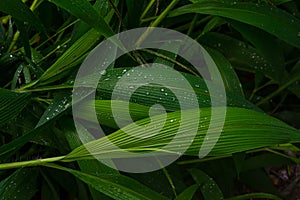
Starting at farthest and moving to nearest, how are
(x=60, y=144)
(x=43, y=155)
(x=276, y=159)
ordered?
1. (x=276, y=159)
2. (x=43, y=155)
3. (x=60, y=144)

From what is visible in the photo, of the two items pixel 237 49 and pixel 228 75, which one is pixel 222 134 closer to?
pixel 228 75

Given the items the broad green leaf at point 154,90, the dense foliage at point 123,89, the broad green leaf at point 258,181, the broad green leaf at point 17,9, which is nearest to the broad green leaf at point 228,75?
the dense foliage at point 123,89

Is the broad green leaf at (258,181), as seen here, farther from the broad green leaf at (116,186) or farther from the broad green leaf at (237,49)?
the broad green leaf at (116,186)

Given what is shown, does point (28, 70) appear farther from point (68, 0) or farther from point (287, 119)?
point (287, 119)

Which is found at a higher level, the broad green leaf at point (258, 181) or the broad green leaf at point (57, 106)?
the broad green leaf at point (57, 106)

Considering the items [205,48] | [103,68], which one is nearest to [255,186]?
[205,48]

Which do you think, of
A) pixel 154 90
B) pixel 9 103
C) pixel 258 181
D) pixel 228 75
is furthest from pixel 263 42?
pixel 258 181

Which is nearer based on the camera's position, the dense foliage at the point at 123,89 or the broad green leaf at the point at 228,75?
the dense foliage at the point at 123,89
